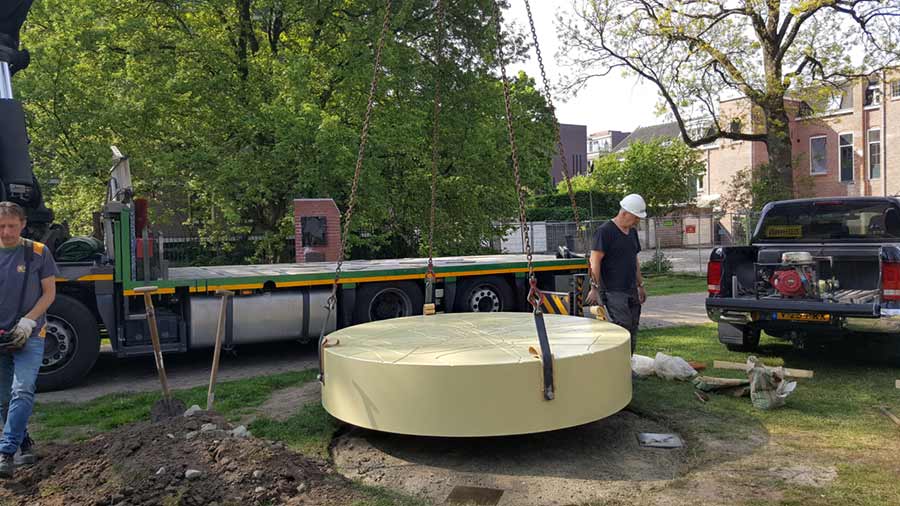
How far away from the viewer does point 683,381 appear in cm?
743

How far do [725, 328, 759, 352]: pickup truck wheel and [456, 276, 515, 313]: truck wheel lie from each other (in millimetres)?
3868

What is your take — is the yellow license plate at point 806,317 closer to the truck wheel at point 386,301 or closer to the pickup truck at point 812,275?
the pickup truck at point 812,275

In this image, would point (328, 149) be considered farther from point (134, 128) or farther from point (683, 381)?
point (683, 381)

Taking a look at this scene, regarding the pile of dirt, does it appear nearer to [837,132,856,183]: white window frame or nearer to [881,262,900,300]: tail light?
[881,262,900,300]: tail light

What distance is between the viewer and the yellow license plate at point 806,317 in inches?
298

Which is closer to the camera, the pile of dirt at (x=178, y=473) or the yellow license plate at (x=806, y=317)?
the pile of dirt at (x=178, y=473)

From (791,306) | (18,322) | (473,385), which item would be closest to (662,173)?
(791,306)

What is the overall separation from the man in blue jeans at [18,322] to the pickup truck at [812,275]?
282 inches

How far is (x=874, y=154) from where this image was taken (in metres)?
42.4

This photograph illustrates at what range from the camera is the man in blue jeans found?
191 inches

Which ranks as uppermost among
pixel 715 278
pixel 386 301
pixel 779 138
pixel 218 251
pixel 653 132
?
pixel 653 132

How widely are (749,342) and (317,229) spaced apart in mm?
8838

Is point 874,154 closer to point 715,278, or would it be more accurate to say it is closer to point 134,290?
point 715,278

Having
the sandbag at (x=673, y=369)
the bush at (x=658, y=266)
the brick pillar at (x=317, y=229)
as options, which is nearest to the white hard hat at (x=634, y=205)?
the sandbag at (x=673, y=369)
